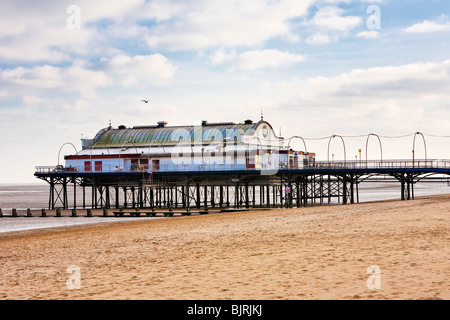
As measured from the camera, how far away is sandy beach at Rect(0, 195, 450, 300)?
11.9 metres

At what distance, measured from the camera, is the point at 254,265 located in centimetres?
1511

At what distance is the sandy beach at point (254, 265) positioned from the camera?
11945 mm

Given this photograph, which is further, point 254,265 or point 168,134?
point 168,134

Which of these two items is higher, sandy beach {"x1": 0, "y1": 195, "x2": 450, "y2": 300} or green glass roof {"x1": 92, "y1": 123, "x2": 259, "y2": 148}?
green glass roof {"x1": 92, "y1": 123, "x2": 259, "y2": 148}

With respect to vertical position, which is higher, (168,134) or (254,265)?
(168,134)

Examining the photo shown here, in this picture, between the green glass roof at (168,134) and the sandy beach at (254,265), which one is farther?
the green glass roof at (168,134)

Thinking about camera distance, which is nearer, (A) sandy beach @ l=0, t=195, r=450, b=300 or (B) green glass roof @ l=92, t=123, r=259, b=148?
(A) sandy beach @ l=0, t=195, r=450, b=300

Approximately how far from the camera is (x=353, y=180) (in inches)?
2279

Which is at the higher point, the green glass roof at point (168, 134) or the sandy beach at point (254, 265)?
the green glass roof at point (168, 134)

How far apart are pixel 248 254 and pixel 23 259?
882cm
